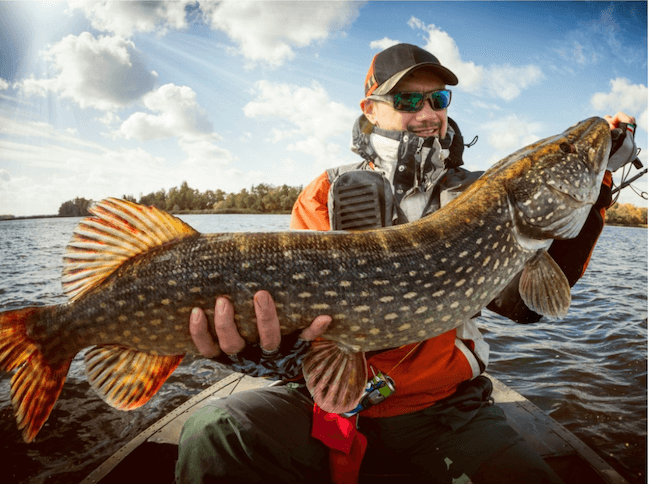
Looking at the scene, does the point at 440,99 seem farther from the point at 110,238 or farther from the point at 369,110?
the point at 110,238

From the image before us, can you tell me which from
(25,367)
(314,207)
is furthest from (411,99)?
(25,367)

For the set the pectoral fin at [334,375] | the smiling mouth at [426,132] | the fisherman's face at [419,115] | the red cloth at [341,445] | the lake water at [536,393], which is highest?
the fisherman's face at [419,115]

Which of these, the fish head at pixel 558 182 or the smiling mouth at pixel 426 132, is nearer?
the fish head at pixel 558 182

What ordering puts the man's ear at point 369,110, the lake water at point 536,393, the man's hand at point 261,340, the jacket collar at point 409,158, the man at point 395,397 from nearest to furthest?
the man's hand at point 261,340 < the man at point 395,397 < the jacket collar at point 409,158 < the man's ear at point 369,110 < the lake water at point 536,393

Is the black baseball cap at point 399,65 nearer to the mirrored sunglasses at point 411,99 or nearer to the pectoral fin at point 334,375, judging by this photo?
the mirrored sunglasses at point 411,99

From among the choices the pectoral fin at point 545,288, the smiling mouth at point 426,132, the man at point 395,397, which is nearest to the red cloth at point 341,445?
the man at point 395,397

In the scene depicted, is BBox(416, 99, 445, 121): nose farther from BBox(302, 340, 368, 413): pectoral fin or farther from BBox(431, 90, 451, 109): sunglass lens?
BBox(302, 340, 368, 413): pectoral fin

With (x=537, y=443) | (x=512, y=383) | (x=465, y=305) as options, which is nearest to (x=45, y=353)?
(x=465, y=305)

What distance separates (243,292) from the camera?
1538mm

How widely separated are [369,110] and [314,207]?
0.98 meters

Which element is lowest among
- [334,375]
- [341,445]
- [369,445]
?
[369,445]

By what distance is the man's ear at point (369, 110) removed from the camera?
2.83 m

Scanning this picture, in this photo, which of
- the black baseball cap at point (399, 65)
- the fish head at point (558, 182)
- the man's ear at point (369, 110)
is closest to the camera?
the fish head at point (558, 182)

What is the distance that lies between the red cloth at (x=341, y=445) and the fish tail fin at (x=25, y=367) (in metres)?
1.30
